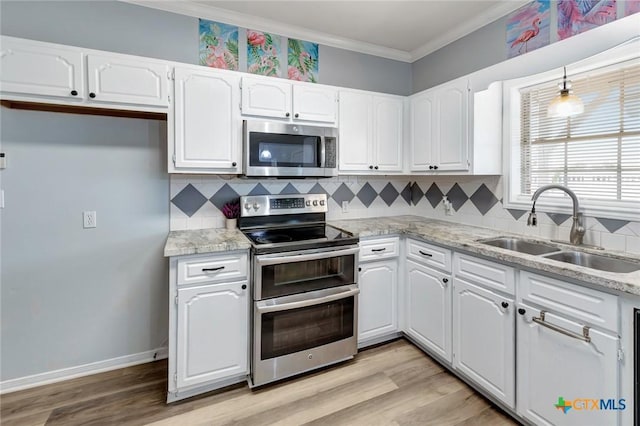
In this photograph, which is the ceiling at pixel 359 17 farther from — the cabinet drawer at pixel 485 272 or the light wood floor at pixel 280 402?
the light wood floor at pixel 280 402

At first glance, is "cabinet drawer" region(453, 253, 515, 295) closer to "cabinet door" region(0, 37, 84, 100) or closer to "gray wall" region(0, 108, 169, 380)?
"gray wall" region(0, 108, 169, 380)

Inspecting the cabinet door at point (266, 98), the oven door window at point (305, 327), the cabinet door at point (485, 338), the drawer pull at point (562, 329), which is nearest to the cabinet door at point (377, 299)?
the oven door window at point (305, 327)

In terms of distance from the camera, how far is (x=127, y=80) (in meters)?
1.94

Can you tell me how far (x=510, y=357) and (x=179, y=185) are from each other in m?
2.46

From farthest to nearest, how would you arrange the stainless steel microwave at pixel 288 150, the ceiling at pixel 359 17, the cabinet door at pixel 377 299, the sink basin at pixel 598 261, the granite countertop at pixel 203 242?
1. the cabinet door at pixel 377 299
2. the ceiling at pixel 359 17
3. the stainless steel microwave at pixel 288 150
4. the granite countertop at pixel 203 242
5. the sink basin at pixel 598 261

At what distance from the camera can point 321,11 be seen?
243cm

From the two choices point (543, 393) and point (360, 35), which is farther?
point (360, 35)

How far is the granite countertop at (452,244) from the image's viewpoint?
1.32m

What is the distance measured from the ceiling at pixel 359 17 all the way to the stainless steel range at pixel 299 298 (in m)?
1.45

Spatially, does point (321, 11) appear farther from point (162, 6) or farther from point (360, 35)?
point (162, 6)

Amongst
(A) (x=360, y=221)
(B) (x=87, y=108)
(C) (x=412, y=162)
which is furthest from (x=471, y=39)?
(B) (x=87, y=108)

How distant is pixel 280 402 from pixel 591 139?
2550 millimetres

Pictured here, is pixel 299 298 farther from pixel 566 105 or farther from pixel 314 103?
pixel 566 105

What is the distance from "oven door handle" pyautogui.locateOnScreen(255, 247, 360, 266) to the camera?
1959mm
